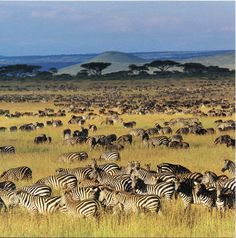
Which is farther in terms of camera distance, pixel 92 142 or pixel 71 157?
pixel 92 142

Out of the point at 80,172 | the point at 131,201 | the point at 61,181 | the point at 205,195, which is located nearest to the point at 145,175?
the point at 61,181

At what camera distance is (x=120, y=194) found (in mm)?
11344

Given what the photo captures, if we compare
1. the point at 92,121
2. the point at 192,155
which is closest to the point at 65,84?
the point at 92,121

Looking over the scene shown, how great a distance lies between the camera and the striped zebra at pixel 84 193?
38.8ft

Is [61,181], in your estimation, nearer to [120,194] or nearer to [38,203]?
[38,203]

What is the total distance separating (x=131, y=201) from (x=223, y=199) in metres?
1.84

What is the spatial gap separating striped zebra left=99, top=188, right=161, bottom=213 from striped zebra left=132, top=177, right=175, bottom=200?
1244 millimetres

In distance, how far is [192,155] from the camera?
20438 millimetres

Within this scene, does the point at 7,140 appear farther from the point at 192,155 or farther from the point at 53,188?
the point at 53,188

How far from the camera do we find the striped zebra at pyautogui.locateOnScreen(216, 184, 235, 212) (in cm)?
1153

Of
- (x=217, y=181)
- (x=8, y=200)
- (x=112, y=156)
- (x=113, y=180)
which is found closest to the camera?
(x=8, y=200)

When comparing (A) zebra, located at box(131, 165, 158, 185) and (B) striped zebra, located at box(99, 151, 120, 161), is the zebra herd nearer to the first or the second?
(A) zebra, located at box(131, 165, 158, 185)

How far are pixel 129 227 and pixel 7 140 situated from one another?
1748 cm

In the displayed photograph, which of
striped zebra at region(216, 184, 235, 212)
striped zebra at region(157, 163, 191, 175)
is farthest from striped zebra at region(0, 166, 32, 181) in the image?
striped zebra at region(216, 184, 235, 212)
